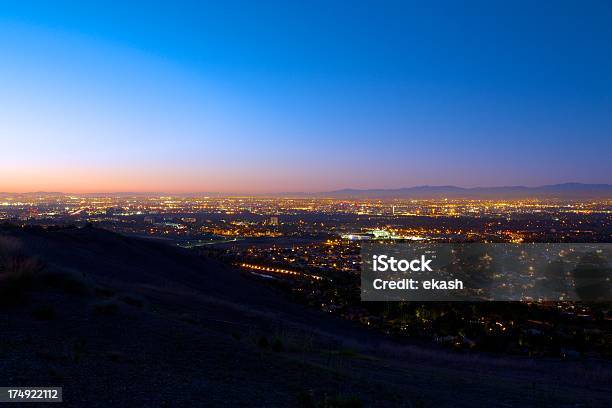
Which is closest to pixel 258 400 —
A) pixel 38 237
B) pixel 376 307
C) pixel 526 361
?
pixel 526 361

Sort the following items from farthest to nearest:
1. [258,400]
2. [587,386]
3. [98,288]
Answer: [98,288] < [587,386] < [258,400]

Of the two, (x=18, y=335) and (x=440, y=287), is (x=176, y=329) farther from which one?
(x=440, y=287)

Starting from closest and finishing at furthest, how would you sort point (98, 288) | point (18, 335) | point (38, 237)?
1. point (18, 335)
2. point (98, 288)
3. point (38, 237)

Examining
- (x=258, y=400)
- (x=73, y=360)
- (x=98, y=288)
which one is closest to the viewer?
(x=258, y=400)

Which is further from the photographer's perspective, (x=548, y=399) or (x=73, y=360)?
(x=548, y=399)

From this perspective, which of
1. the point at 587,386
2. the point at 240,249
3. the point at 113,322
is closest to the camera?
the point at 113,322

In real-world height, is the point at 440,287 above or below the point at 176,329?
below

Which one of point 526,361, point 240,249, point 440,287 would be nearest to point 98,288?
point 526,361

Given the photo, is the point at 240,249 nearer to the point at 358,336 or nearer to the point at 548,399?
the point at 358,336

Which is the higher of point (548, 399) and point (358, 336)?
point (548, 399)
